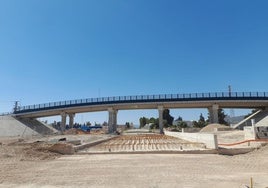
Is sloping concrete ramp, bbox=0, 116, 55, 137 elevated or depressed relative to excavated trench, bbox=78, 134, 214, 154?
elevated

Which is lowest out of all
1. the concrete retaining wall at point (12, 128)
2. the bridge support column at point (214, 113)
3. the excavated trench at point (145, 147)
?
the excavated trench at point (145, 147)

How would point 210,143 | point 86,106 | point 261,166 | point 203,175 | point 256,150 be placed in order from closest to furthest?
point 203,175, point 261,166, point 256,150, point 210,143, point 86,106

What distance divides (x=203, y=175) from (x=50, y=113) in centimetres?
7501

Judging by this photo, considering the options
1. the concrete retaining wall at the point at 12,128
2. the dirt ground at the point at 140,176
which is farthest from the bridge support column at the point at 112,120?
the dirt ground at the point at 140,176

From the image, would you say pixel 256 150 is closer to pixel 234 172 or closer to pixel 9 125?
pixel 234 172

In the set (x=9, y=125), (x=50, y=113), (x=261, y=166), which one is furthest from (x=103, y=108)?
(x=261, y=166)

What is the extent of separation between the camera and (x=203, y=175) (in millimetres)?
12789

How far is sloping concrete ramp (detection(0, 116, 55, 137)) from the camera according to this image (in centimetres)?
→ 6565

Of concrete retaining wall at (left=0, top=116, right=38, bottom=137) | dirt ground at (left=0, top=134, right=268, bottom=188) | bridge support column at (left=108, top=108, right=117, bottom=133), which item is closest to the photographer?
dirt ground at (left=0, top=134, right=268, bottom=188)

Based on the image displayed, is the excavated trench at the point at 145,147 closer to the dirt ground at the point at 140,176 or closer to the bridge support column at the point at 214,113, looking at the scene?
the dirt ground at the point at 140,176

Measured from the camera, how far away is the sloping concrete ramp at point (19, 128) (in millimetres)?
65650

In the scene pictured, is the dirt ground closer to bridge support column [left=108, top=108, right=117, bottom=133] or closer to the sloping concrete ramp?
the sloping concrete ramp

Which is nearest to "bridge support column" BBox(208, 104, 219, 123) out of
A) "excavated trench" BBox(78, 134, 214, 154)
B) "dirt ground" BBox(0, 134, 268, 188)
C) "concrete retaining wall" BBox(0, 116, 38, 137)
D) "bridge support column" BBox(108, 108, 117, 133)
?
"bridge support column" BBox(108, 108, 117, 133)

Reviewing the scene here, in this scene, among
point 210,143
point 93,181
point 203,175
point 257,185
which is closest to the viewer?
point 257,185
